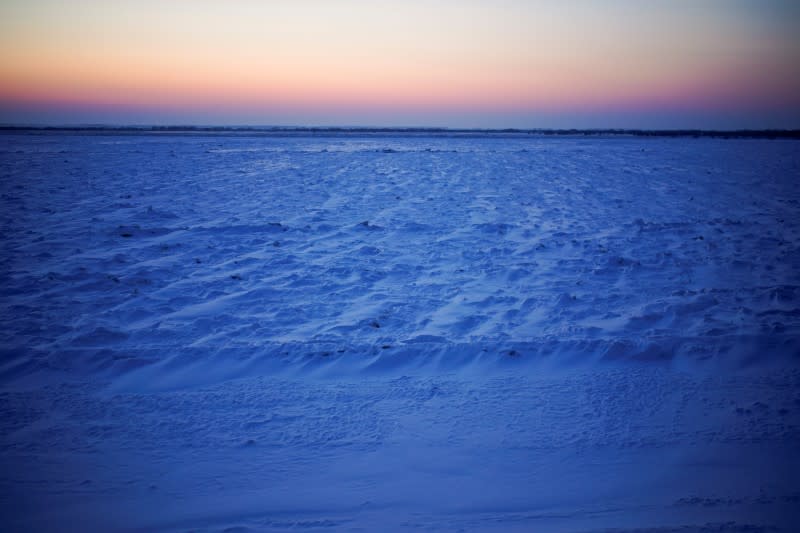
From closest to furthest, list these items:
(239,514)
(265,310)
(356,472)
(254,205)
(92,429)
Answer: (239,514), (356,472), (92,429), (265,310), (254,205)

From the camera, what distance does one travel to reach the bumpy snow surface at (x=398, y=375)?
2961 mm

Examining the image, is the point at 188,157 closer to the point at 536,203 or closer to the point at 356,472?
the point at 536,203

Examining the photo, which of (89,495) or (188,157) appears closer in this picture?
(89,495)

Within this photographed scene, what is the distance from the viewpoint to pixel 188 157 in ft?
74.0

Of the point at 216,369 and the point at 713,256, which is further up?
the point at 713,256

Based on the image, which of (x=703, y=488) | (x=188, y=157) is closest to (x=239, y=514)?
(x=703, y=488)

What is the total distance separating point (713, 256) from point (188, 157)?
21.7m

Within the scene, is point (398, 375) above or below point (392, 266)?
below

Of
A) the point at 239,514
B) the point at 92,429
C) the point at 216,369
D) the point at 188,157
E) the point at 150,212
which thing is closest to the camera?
the point at 239,514

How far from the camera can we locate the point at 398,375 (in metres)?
4.43

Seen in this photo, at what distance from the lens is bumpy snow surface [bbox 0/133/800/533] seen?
117 inches

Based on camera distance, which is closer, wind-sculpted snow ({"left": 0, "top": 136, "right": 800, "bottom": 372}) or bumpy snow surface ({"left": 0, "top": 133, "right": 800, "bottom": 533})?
bumpy snow surface ({"left": 0, "top": 133, "right": 800, "bottom": 533})

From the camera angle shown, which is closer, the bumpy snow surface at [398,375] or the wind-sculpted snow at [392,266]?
the bumpy snow surface at [398,375]

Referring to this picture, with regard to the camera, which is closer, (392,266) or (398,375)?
(398,375)
